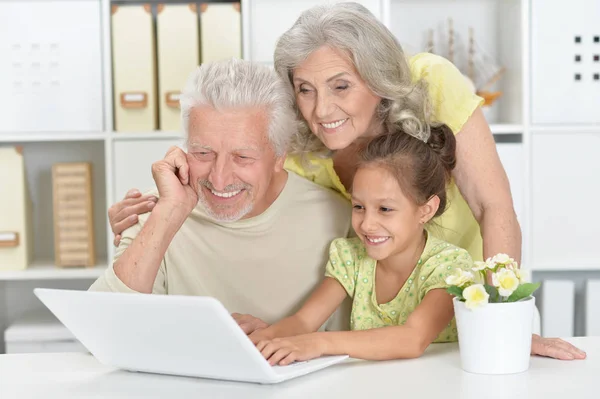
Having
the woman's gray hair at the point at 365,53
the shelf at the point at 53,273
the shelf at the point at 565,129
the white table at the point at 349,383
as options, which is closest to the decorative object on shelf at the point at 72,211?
the shelf at the point at 53,273

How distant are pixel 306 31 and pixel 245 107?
7.3 inches

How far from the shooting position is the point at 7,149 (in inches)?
114

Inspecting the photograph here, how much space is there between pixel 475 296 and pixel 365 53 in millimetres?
594

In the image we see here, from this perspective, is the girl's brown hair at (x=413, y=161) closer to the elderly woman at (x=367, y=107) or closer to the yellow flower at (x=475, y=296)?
the elderly woman at (x=367, y=107)

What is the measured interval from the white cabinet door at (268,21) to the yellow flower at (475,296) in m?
1.84

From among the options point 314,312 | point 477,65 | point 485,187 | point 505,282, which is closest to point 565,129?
point 477,65

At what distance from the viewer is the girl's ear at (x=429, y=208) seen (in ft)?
5.29

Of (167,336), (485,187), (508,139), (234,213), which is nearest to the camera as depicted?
(167,336)

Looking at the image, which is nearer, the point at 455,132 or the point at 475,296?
the point at 475,296

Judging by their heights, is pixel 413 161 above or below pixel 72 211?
above

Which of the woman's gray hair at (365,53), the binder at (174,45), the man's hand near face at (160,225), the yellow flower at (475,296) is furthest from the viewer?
the binder at (174,45)

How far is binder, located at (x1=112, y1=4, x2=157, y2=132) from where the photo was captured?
2.86 m

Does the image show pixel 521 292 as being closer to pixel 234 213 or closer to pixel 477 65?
pixel 234 213

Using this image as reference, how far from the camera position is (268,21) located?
115 inches
